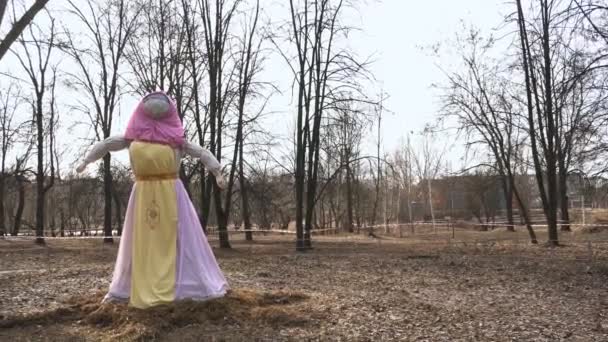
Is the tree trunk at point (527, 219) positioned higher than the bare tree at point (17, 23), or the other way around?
the bare tree at point (17, 23)

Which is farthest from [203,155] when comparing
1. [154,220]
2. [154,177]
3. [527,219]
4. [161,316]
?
[527,219]

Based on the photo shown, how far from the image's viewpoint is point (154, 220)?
→ 685 centimetres

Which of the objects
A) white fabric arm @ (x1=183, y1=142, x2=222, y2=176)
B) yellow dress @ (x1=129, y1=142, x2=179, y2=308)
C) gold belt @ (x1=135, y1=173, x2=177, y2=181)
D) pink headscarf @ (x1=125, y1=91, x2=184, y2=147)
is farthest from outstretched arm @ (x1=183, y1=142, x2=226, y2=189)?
gold belt @ (x1=135, y1=173, x2=177, y2=181)

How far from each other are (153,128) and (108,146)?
69cm

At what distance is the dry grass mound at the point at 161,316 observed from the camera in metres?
6.00

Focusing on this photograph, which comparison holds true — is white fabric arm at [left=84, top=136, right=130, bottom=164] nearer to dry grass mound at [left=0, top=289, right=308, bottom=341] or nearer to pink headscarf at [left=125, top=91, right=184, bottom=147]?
pink headscarf at [left=125, top=91, right=184, bottom=147]

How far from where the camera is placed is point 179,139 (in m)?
7.14

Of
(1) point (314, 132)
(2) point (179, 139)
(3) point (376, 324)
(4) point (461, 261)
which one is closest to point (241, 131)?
(1) point (314, 132)

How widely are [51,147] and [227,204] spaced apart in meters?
17.3

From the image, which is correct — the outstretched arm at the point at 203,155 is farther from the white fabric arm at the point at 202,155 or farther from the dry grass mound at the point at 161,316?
the dry grass mound at the point at 161,316

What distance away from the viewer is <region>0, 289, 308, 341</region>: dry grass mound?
6.00 m

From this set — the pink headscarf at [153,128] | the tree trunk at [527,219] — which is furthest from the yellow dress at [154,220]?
the tree trunk at [527,219]

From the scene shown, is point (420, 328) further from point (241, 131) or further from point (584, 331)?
point (241, 131)

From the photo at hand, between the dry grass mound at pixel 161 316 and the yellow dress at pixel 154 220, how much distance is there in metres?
0.35
